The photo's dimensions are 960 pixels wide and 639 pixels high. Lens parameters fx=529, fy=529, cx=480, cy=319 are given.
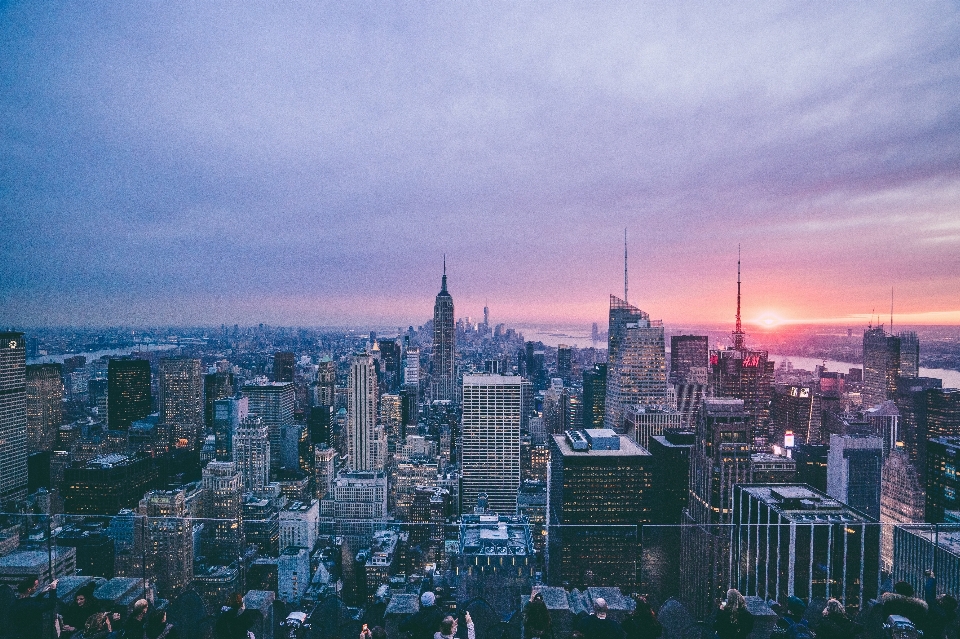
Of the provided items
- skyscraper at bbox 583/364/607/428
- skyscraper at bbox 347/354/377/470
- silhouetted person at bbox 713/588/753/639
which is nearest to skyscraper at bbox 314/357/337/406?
skyscraper at bbox 347/354/377/470

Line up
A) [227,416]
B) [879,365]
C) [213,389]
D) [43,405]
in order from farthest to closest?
[213,389]
[227,416]
[879,365]
[43,405]

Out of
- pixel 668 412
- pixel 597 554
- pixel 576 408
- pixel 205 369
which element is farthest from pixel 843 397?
pixel 205 369

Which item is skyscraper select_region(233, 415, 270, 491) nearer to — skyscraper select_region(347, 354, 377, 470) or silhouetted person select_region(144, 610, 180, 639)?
skyscraper select_region(347, 354, 377, 470)

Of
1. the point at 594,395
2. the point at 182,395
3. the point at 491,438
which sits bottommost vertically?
the point at 491,438

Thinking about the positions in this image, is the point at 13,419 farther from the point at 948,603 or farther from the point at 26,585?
the point at 948,603

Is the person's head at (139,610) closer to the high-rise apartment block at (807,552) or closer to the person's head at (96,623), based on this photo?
the person's head at (96,623)

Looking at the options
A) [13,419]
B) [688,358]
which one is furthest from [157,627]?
[688,358]

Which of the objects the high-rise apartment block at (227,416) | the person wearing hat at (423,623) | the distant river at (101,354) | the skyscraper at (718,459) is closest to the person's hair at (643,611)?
the person wearing hat at (423,623)
